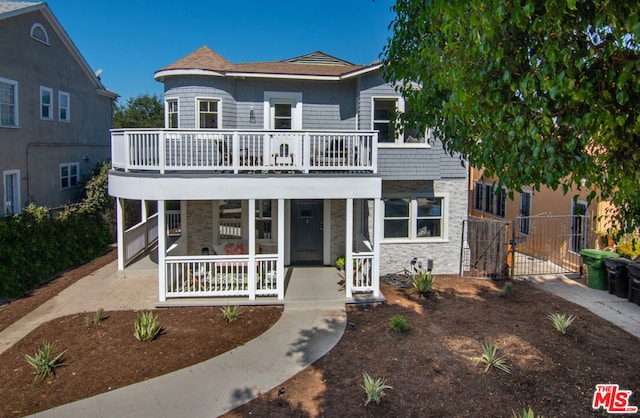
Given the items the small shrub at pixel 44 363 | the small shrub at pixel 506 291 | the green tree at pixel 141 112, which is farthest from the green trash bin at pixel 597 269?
the green tree at pixel 141 112

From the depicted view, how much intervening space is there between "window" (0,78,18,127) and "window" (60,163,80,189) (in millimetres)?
3428

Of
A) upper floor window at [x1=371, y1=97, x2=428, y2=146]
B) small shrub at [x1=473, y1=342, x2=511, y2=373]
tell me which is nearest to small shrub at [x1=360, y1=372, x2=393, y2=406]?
small shrub at [x1=473, y1=342, x2=511, y2=373]

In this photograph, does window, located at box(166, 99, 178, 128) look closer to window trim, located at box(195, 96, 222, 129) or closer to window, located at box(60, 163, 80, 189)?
window trim, located at box(195, 96, 222, 129)

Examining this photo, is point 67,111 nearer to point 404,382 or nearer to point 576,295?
point 404,382

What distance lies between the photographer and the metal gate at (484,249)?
1377cm


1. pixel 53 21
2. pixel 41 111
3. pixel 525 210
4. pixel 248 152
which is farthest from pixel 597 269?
pixel 53 21

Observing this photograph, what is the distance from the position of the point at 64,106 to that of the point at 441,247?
16771 mm

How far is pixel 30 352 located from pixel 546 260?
1613cm

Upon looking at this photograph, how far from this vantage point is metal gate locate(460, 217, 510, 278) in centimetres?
1377

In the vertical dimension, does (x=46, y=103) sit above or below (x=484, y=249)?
above

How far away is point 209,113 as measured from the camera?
1315cm

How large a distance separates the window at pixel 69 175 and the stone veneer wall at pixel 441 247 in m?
14.3

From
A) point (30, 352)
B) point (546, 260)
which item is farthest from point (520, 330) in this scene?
point (30, 352)

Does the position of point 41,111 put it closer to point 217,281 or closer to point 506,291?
point 217,281
